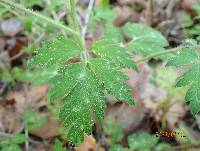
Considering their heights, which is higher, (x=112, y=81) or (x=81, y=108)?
(x=112, y=81)

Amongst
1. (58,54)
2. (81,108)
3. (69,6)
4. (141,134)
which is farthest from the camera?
(141,134)

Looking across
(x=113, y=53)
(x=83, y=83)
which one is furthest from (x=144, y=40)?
(x=83, y=83)

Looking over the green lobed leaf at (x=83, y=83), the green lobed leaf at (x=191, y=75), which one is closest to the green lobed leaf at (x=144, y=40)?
the green lobed leaf at (x=191, y=75)

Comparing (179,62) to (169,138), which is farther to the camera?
(169,138)

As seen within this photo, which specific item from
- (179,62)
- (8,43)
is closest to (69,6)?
(179,62)

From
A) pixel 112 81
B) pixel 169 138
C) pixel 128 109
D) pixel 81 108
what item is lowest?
pixel 169 138

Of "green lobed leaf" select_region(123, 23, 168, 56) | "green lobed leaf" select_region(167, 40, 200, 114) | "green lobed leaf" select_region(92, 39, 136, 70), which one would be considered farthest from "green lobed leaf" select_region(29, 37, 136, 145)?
"green lobed leaf" select_region(123, 23, 168, 56)

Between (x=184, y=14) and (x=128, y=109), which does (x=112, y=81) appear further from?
(x=184, y=14)
